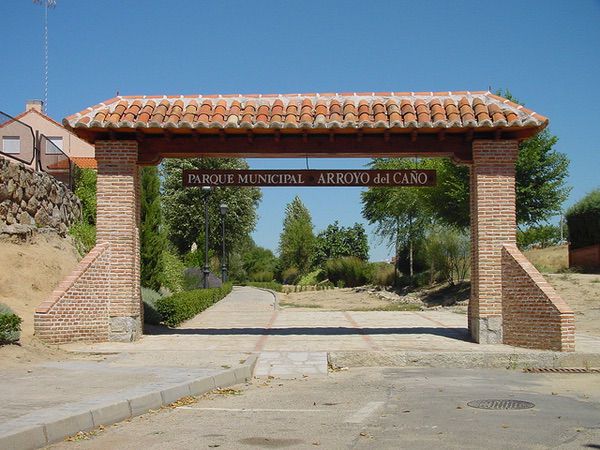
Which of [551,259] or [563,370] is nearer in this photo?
[563,370]

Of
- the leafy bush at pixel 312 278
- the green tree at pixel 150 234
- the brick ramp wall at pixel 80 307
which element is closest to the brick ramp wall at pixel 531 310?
the brick ramp wall at pixel 80 307

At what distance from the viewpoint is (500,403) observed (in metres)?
8.80

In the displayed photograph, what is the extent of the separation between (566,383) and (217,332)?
28.3 feet

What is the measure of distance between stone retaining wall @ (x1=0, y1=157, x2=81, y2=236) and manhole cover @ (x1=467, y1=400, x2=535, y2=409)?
12905 millimetres

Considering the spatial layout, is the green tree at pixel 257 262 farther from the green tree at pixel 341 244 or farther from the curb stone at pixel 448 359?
the curb stone at pixel 448 359

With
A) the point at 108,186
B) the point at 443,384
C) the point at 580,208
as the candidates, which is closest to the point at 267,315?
the point at 108,186

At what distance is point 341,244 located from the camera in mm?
82375

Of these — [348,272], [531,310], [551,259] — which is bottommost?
[531,310]

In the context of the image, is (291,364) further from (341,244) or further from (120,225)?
(341,244)

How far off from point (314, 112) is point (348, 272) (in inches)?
1856

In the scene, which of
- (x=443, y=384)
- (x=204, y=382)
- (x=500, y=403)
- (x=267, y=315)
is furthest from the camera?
(x=267, y=315)

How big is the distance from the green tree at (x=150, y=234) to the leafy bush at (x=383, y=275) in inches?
1147

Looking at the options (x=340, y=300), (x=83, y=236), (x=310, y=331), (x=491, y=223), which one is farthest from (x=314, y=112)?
(x=340, y=300)

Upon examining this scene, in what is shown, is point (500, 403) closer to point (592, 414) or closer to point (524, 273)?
point (592, 414)
